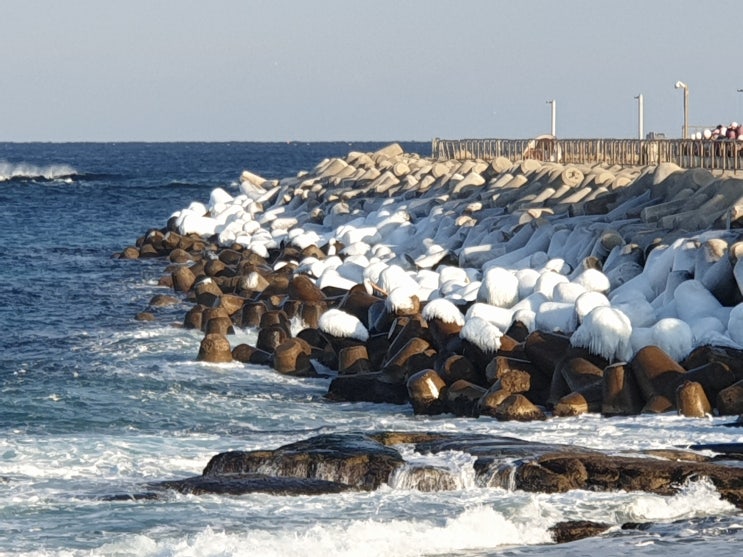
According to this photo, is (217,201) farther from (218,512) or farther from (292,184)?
(218,512)

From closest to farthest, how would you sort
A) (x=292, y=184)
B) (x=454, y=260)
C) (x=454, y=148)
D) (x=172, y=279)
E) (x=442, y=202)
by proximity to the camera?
(x=454, y=260) < (x=172, y=279) < (x=442, y=202) < (x=292, y=184) < (x=454, y=148)

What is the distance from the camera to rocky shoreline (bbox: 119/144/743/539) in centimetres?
1133

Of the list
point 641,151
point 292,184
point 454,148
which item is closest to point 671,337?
point 641,151

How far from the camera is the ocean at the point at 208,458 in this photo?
32.1 ft

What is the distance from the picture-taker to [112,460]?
12.6 metres

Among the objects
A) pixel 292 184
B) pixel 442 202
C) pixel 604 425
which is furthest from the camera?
pixel 292 184

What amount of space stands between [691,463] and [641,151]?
21.1 m

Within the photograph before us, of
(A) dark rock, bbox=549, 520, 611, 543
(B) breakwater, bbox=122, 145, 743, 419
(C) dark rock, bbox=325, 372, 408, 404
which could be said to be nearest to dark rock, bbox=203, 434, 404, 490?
(A) dark rock, bbox=549, 520, 611, 543

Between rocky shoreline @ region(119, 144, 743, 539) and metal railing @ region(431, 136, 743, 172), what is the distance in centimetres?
147

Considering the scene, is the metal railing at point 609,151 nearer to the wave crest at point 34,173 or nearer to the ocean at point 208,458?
the ocean at point 208,458

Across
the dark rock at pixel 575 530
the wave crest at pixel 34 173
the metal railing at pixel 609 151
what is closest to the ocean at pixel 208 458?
the dark rock at pixel 575 530

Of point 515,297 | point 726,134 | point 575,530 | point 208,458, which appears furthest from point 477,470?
point 726,134

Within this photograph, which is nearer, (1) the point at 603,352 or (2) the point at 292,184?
(1) the point at 603,352

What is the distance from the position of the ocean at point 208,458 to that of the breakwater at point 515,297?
40 cm
